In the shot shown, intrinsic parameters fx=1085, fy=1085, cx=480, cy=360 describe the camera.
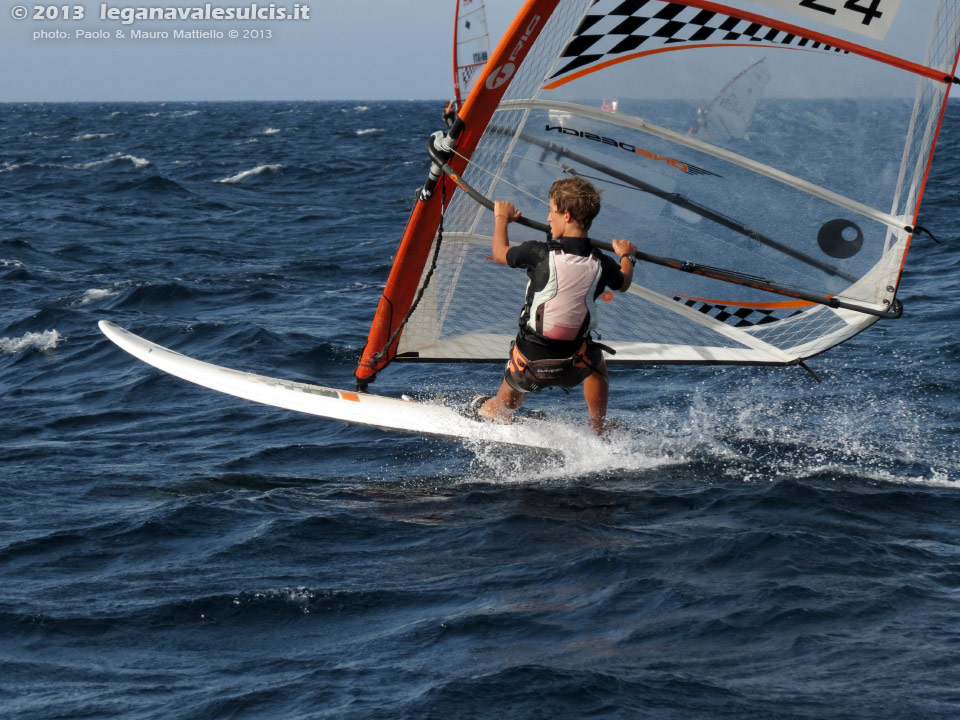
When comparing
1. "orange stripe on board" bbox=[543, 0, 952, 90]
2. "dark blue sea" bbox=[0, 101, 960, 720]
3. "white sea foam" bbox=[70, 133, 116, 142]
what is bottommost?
"white sea foam" bbox=[70, 133, 116, 142]

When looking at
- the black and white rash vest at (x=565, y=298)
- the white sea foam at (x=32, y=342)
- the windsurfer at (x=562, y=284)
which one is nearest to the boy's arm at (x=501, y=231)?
the windsurfer at (x=562, y=284)

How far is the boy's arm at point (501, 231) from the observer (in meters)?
5.82

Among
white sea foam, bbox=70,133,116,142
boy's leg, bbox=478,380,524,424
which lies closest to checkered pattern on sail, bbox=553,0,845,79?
boy's leg, bbox=478,380,524,424

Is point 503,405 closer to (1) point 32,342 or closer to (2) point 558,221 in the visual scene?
(2) point 558,221

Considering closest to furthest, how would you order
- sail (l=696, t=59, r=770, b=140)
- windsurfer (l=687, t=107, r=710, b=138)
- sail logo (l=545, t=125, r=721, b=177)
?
sail (l=696, t=59, r=770, b=140), windsurfer (l=687, t=107, r=710, b=138), sail logo (l=545, t=125, r=721, b=177)

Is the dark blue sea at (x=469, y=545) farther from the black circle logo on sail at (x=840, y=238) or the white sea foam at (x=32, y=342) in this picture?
the black circle logo on sail at (x=840, y=238)

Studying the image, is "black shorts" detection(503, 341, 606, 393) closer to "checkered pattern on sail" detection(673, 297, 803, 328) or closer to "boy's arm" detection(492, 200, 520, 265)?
"boy's arm" detection(492, 200, 520, 265)

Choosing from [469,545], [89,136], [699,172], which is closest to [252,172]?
[89,136]

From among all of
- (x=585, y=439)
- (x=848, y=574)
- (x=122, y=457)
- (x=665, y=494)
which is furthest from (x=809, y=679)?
(x=122, y=457)

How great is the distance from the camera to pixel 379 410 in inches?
287

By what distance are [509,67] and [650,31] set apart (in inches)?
31.1

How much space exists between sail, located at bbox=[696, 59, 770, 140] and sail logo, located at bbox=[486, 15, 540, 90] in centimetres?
111

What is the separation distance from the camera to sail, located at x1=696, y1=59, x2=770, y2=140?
6.04 meters

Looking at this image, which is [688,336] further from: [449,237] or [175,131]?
[175,131]
